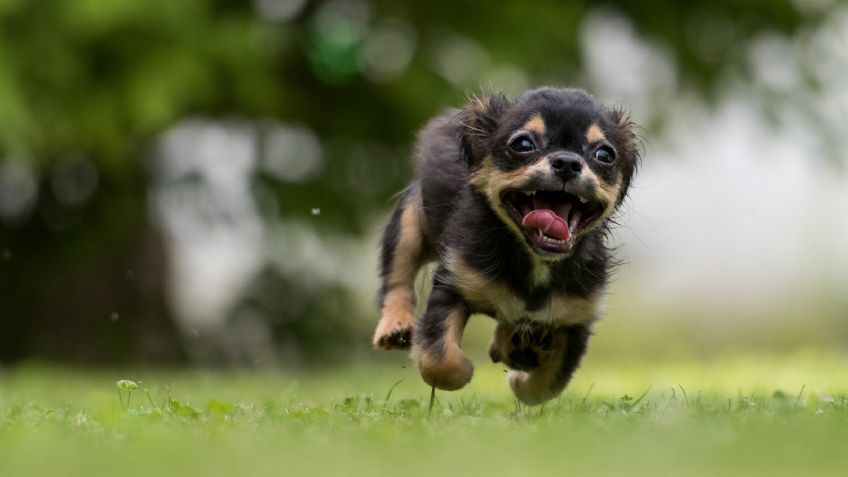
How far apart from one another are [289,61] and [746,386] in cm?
788

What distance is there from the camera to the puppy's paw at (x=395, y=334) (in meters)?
7.43

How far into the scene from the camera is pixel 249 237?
15812 mm

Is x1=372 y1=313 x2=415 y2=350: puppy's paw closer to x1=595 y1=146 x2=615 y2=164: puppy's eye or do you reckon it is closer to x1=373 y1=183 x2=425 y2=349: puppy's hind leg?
x1=373 y1=183 x2=425 y2=349: puppy's hind leg

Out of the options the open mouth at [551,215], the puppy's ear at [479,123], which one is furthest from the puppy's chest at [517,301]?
the puppy's ear at [479,123]

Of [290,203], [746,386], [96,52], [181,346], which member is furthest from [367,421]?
[181,346]

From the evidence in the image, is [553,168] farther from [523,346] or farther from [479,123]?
[523,346]

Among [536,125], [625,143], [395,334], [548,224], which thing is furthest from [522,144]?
[395,334]

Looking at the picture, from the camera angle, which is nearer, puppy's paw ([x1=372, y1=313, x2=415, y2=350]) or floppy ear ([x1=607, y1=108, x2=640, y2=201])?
floppy ear ([x1=607, y1=108, x2=640, y2=201])

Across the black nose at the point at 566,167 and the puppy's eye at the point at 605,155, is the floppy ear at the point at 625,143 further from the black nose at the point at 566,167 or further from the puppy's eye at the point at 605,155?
the black nose at the point at 566,167

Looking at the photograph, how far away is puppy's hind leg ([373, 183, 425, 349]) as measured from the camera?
778 cm

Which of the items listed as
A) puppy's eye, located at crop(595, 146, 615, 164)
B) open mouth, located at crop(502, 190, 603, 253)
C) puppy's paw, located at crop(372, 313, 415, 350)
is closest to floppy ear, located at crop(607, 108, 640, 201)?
puppy's eye, located at crop(595, 146, 615, 164)

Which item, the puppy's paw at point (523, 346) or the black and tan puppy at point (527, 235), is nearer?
the black and tan puppy at point (527, 235)

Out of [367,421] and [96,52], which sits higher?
[96,52]

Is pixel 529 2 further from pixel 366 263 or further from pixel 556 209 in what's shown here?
pixel 556 209
